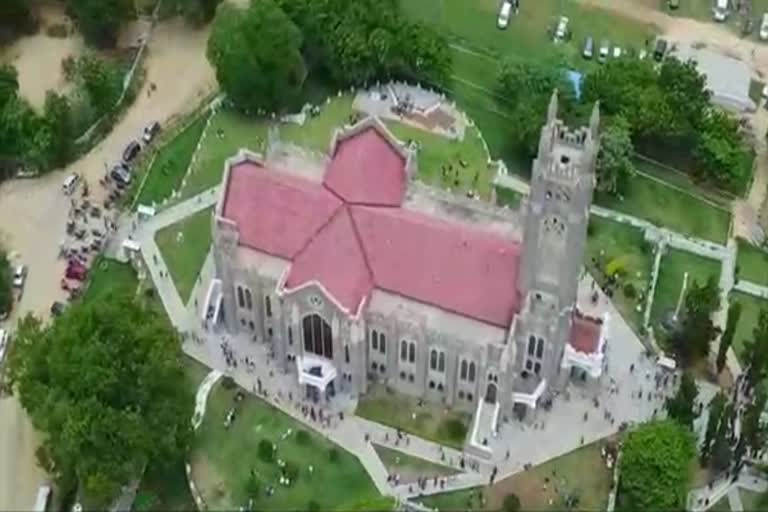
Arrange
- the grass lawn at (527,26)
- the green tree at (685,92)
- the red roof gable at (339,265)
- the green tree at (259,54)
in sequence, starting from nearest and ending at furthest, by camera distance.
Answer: the red roof gable at (339,265)
the green tree at (259,54)
the green tree at (685,92)
the grass lawn at (527,26)

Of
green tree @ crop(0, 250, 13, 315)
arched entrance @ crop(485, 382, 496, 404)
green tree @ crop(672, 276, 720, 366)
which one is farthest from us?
green tree @ crop(0, 250, 13, 315)

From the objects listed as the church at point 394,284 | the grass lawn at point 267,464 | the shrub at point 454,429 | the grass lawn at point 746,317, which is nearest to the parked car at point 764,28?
the grass lawn at point 746,317

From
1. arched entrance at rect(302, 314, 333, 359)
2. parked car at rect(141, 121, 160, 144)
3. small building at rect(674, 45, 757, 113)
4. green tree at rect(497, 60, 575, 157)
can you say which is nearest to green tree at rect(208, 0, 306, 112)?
parked car at rect(141, 121, 160, 144)

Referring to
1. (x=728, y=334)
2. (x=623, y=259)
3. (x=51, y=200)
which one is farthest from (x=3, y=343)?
(x=728, y=334)

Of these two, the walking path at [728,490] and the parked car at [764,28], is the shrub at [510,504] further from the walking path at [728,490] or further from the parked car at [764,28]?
the parked car at [764,28]

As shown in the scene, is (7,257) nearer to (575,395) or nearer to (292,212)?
(292,212)

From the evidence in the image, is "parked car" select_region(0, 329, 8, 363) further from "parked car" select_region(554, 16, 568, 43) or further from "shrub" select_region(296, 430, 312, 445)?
"parked car" select_region(554, 16, 568, 43)
